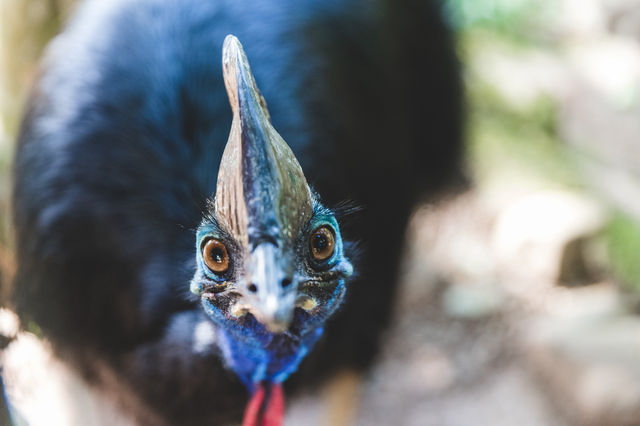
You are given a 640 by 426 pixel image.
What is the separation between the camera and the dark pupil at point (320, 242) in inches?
23.8

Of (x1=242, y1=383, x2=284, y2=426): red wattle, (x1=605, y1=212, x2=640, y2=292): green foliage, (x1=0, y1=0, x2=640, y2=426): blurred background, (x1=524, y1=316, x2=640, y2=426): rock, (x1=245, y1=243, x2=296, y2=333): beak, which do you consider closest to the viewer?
(x1=245, y1=243, x2=296, y2=333): beak

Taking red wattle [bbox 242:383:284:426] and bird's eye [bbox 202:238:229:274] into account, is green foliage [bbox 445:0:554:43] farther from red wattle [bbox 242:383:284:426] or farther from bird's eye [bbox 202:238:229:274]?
bird's eye [bbox 202:238:229:274]

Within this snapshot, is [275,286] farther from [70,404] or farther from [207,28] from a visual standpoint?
[207,28]

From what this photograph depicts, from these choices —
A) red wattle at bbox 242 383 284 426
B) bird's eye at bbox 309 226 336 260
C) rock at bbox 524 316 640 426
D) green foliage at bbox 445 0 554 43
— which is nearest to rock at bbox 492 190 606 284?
Result: rock at bbox 524 316 640 426

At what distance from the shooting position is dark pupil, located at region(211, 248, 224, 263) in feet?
1.98

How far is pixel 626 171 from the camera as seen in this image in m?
2.88

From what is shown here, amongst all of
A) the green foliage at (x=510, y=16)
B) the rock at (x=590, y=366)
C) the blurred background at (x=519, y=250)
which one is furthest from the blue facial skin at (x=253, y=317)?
the green foliage at (x=510, y=16)

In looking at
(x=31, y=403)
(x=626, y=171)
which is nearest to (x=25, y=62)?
(x=31, y=403)

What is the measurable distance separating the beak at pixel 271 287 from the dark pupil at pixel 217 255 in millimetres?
57

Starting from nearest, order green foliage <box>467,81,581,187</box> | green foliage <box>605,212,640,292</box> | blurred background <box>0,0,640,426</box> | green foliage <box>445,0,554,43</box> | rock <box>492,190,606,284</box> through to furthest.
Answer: blurred background <box>0,0,640,426</box>
green foliage <box>605,212,640,292</box>
rock <box>492,190,606,284</box>
green foliage <box>467,81,581,187</box>
green foliage <box>445,0,554,43</box>

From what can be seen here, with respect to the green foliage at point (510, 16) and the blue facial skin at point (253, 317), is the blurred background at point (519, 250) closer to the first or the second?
the green foliage at point (510, 16)

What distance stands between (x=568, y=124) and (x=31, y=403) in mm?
2930

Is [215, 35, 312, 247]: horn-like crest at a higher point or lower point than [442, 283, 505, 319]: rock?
lower

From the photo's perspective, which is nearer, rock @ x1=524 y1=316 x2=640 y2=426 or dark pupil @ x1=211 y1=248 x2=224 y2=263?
dark pupil @ x1=211 y1=248 x2=224 y2=263
